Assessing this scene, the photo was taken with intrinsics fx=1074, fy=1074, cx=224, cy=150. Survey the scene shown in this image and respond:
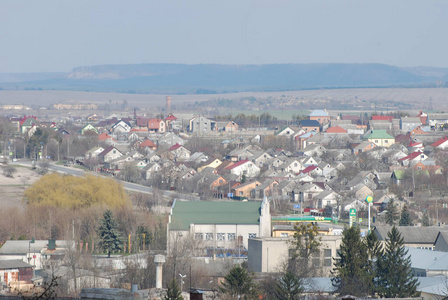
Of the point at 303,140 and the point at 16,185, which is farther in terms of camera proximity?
the point at 303,140

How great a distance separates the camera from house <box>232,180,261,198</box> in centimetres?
5153

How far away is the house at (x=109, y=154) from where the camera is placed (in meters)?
66.6

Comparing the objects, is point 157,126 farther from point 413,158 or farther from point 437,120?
point 413,158

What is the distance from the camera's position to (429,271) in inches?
1043

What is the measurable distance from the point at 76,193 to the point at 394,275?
2055cm

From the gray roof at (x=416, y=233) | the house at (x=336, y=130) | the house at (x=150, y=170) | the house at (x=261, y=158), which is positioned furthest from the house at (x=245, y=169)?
the gray roof at (x=416, y=233)

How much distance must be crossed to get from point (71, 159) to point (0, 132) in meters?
13.3

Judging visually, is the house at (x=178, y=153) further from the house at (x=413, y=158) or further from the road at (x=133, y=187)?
the house at (x=413, y=158)

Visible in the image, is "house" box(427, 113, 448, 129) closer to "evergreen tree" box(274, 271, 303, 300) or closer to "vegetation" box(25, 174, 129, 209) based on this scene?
"vegetation" box(25, 174, 129, 209)

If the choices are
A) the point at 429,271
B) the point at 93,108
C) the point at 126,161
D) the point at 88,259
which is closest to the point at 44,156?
the point at 126,161

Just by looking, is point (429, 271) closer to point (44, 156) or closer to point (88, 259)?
point (88, 259)

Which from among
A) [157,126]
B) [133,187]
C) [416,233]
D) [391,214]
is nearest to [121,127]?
[157,126]

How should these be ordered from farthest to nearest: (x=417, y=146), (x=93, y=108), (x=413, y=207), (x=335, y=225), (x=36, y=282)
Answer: (x=93, y=108), (x=417, y=146), (x=413, y=207), (x=335, y=225), (x=36, y=282)

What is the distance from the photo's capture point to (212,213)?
3541cm
